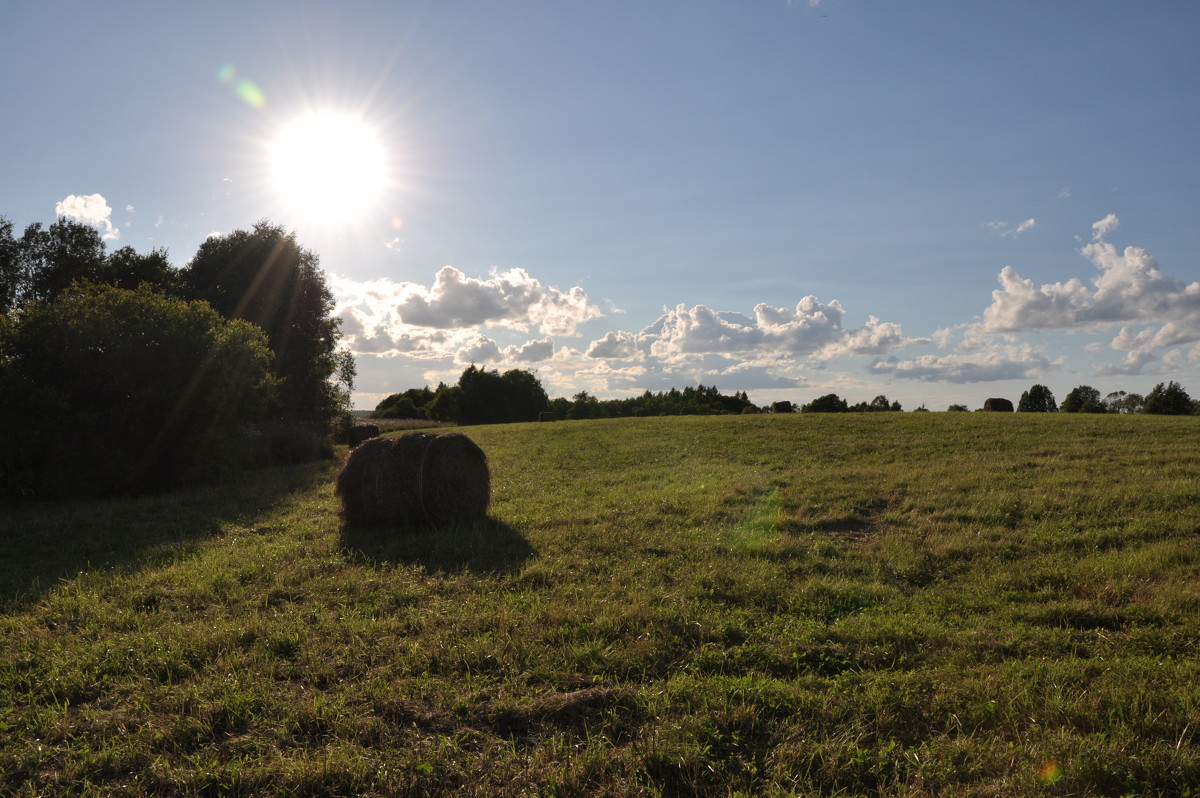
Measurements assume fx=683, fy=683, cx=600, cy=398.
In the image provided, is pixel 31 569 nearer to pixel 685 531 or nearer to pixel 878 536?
pixel 685 531

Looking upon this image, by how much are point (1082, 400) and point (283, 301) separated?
165ft

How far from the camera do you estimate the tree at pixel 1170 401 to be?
37688 millimetres

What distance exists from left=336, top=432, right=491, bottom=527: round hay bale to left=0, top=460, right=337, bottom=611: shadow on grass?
246 centimetres

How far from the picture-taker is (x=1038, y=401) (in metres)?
44.8

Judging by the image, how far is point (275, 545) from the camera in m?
10.2

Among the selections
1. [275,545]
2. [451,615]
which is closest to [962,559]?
[451,615]

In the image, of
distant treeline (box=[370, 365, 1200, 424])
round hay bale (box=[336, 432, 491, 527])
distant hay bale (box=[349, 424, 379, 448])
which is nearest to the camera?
round hay bale (box=[336, 432, 491, 527])

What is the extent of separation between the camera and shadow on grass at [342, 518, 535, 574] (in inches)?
349

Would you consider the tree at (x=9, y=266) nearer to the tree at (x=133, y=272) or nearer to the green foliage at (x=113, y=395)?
the tree at (x=133, y=272)

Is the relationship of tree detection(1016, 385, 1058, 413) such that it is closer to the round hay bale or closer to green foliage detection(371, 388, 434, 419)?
the round hay bale

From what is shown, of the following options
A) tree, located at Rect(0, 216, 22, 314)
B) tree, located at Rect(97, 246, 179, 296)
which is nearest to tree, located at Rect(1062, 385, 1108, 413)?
tree, located at Rect(97, 246, 179, 296)

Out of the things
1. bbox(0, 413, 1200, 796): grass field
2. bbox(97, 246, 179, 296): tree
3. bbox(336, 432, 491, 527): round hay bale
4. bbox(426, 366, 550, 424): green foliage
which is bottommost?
bbox(0, 413, 1200, 796): grass field

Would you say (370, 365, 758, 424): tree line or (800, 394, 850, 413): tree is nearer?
(800, 394, 850, 413): tree

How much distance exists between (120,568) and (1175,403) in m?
48.1
